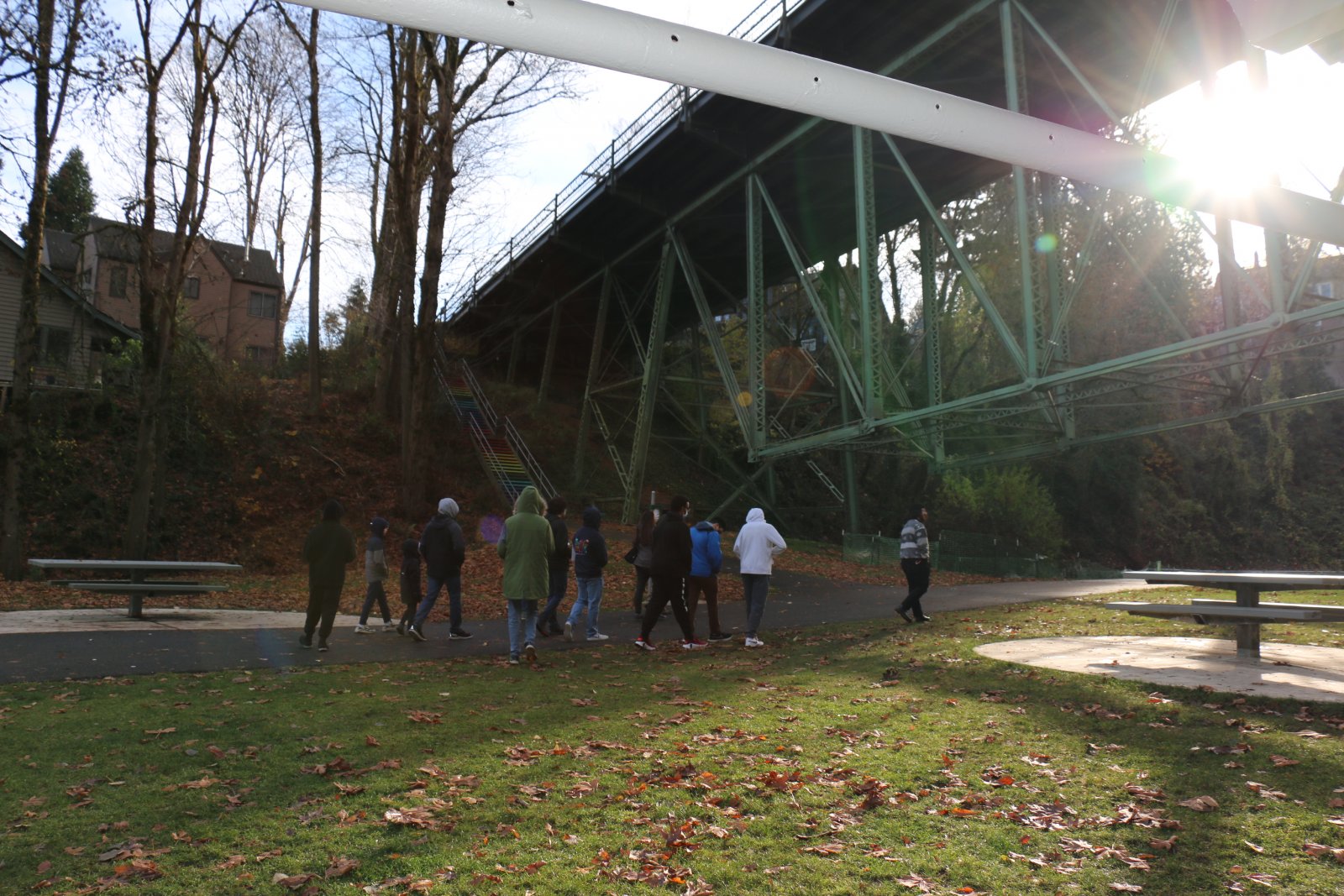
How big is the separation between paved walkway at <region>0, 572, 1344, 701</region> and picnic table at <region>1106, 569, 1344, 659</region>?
0.35 m

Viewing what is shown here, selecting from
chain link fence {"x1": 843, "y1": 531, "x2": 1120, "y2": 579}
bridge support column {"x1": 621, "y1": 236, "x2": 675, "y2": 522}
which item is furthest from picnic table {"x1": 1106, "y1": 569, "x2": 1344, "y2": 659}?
bridge support column {"x1": 621, "y1": 236, "x2": 675, "y2": 522}

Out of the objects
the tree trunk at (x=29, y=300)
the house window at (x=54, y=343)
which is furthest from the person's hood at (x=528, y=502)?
the house window at (x=54, y=343)

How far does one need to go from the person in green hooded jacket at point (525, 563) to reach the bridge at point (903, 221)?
541cm

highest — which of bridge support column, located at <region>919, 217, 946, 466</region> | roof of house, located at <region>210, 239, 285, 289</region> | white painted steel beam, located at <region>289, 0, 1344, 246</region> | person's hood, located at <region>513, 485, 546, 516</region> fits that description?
roof of house, located at <region>210, 239, 285, 289</region>

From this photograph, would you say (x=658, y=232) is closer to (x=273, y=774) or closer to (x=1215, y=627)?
(x=1215, y=627)

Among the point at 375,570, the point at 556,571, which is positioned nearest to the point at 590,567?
the point at 556,571

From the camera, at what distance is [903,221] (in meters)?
25.7

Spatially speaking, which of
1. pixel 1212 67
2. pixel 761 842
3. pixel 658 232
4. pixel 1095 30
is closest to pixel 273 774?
pixel 761 842

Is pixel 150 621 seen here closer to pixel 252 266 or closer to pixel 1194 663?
pixel 1194 663

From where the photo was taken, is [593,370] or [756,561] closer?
[756,561]

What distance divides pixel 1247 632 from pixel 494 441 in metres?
27.1

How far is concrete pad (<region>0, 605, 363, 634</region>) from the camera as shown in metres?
11.6

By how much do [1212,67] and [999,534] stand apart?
20.6 metres

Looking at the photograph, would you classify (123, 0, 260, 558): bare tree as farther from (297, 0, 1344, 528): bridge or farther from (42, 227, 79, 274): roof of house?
(42, 227, 79, 274): roof of house
